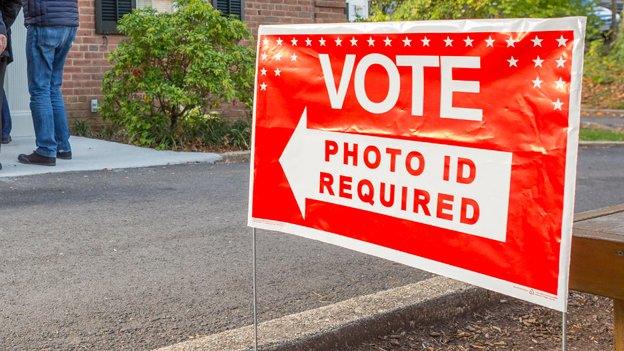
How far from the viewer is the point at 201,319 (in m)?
4.21

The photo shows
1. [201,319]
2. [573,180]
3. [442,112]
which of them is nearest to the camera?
[573,180]

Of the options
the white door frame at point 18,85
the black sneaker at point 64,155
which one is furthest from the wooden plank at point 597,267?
the white door frame at point 18,85

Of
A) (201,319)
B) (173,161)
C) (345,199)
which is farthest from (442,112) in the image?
(173,161)

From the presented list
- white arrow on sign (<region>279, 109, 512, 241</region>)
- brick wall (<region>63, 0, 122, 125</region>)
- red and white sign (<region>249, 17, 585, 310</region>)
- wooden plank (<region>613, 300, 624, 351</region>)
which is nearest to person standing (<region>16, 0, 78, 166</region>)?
brick wall (<region>63, 0, 122, 125</region>)

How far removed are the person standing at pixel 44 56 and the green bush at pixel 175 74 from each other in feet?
5.11

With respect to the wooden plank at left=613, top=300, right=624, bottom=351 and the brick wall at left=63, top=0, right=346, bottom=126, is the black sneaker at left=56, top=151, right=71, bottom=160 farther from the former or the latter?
the wooden plank at left=613, top=300, right=624, bottom=351

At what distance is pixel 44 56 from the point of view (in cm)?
864

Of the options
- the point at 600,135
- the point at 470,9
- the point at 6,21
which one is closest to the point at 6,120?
the point at 6,21

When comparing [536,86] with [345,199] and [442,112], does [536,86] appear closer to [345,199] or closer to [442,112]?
[442,112]

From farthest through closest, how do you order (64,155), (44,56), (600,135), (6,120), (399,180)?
(600,135), (6,120), (64,155), (44,56), (399,180)

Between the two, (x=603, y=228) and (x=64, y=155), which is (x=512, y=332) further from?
(x=64, y=155)

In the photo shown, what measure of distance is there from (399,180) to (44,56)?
6.14 m

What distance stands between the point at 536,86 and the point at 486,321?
1.99 metres

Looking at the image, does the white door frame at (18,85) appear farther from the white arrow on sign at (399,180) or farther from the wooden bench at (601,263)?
the wooden bench at (601,263)
